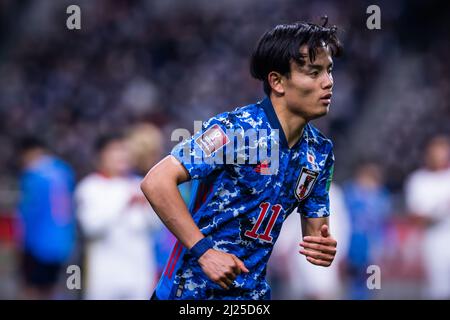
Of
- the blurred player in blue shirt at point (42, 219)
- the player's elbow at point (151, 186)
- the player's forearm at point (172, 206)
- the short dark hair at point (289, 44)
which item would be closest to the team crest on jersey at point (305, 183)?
the short dark hair at point (289, 44)

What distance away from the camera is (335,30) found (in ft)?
16.0

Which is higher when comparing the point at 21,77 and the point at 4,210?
the point at 21,77

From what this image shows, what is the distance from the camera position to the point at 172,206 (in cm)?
446

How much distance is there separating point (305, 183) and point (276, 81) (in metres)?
0.54

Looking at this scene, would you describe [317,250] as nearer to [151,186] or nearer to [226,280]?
[226,280]

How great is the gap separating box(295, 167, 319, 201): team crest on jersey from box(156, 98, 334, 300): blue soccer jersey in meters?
0.02

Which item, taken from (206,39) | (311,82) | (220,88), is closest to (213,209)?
(311,82)

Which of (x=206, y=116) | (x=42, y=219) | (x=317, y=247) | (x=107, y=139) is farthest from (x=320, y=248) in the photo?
(x=206, y=116)

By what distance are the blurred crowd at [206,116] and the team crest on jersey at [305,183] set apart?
423 cm

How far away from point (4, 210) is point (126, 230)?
5.50 m

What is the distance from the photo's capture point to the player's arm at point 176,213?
14.5 ft

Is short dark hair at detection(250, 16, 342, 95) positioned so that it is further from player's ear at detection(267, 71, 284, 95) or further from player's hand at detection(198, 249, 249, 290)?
player's hand at detection(198, 249, 249, 290)

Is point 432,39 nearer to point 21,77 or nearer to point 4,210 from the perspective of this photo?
point 21,77

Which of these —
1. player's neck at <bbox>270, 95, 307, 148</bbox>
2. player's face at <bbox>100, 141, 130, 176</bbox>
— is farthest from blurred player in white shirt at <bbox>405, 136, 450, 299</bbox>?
player's neck at <bbox>270, 95, 307, 148</bbox>
